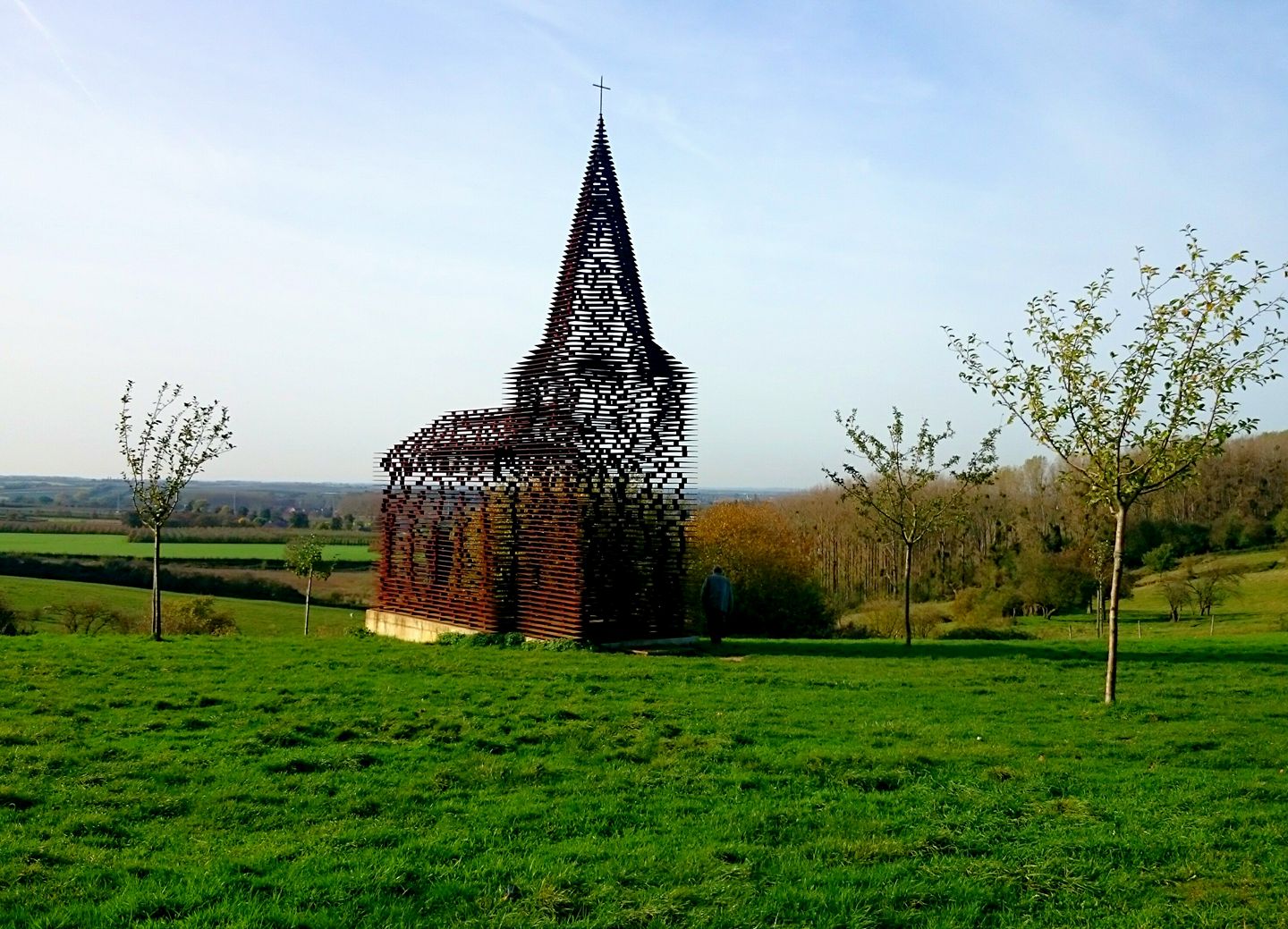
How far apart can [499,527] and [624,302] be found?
4698 millimetres

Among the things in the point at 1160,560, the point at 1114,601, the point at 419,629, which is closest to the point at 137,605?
the point at 419,629

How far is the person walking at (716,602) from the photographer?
58.1ft

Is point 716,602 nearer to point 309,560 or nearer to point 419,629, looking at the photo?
point 419,629

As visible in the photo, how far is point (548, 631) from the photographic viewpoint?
17172 mm

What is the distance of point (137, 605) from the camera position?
32.2 m

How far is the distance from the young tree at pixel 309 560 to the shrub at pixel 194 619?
2.20m

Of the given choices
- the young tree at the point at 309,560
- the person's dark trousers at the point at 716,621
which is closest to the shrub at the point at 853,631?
the person's dark trousers at the point at 716,621

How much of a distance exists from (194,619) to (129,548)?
22.0 meters

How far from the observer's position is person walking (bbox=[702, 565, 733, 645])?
1770 centimetres

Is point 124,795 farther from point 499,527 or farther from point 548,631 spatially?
point 499,527

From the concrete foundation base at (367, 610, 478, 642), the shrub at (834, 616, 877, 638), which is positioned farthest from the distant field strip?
the shrub at (834, 616, 877, 638)

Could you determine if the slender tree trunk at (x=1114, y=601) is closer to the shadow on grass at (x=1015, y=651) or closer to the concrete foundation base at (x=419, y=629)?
the shadow on grass at (x=1015, y=651)

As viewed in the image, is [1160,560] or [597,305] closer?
[597,305]

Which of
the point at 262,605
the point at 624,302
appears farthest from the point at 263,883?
the point at 262,605
